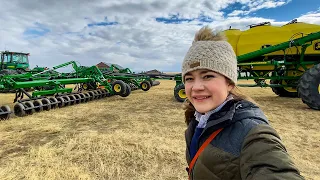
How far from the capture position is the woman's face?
118cm

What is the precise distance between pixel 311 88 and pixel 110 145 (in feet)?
17.6

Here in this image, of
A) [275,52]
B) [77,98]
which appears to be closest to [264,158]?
[77,98]

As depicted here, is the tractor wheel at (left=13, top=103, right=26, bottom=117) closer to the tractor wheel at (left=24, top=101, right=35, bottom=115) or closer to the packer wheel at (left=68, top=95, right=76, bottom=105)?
the tractor wheel at (left=24, top=101, right=35, bottom=115)

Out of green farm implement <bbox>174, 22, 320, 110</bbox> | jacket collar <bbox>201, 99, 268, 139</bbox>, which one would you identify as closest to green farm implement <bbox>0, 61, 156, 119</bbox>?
green farm implement <bbox>174, 22, 320, 110</bbox>

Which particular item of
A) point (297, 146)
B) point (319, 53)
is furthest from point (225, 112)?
point (319, 53)

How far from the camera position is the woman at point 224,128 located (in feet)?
2.88

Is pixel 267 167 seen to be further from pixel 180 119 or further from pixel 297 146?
pixel 180 119

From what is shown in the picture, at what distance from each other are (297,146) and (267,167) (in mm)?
3347

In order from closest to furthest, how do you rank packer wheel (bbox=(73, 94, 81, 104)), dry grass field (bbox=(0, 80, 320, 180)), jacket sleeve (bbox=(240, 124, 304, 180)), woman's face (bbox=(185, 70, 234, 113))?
jacket sleeve (bbox=(240, 124, 304, 180)) → woman's face (bbox=(185, 70, 234, 113)) → dry grass field (bbox=(0, 80, 320, 180)) → packer wheel (bbox=(73, 94, 81, 104))

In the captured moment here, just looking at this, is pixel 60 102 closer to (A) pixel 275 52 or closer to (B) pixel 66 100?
(B) pixel 66 100

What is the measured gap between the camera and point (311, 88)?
611 cm

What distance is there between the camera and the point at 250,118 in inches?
40.3

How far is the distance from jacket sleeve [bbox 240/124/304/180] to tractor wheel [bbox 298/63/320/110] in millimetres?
6213

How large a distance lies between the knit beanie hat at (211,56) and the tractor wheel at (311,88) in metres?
5.93
